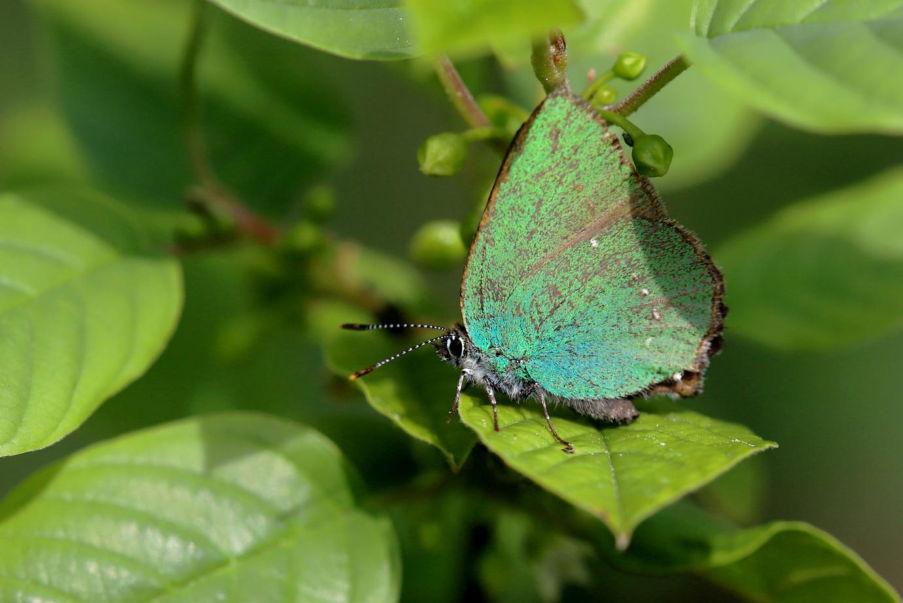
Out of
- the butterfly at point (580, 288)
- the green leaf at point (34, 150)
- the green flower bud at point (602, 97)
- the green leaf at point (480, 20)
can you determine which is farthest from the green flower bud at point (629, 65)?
the green leaf at point (34, 150)

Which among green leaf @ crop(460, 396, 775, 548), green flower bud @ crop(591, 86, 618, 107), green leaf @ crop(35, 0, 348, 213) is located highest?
green flower bud @ crop(591, 86, 618, 107)

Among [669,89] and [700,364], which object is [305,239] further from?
[669,89]

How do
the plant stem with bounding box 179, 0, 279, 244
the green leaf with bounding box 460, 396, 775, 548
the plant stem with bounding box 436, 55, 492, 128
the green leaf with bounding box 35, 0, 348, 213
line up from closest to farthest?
the green leaf with bounding box 460, 396, 775, 548, the plant stem with bounding box 436, 55, 492, 128, the plant stem with bounding box 179, 0, 279, 244, the green leaf with bounding box 35, 0, 348, 213

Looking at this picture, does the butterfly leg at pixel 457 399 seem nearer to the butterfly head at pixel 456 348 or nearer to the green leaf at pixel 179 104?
the butterfly head at pixel 456 348

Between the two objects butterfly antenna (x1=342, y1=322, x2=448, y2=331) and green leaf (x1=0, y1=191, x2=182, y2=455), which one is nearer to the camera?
green leaf (x1=0, y1=191, x2=182, y2=455)

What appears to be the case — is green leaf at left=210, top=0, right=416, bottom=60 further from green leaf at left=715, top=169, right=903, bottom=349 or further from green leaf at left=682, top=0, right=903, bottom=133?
green leaf at left=715, top=169, right=903, bottom=349

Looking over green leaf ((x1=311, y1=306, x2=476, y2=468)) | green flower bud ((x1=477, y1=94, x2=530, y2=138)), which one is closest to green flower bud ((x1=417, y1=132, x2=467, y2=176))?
green flower bud ((x1=477, y1=94, x2=530, y2=138))

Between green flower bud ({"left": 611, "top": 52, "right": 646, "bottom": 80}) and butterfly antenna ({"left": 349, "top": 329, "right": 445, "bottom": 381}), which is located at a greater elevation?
green flower bud ({"left": 611, "top": 52, "right": 646, "bottom": 80})
